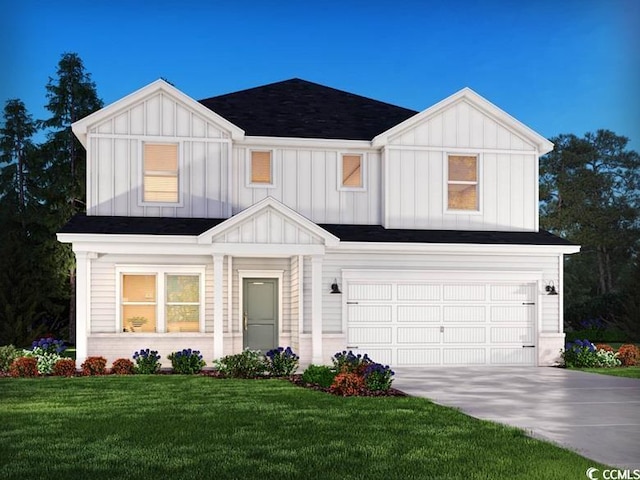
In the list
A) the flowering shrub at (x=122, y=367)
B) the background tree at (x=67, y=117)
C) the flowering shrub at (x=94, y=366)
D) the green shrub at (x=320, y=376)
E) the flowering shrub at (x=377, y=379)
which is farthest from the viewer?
the background tree at (x=67, y=117)

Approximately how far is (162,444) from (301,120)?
14987mm

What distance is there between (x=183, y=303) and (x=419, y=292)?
605cm

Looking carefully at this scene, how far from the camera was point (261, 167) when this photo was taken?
69.2 feet

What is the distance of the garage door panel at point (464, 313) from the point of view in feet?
66.7

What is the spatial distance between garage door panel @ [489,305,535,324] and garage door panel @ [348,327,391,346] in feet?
9.68

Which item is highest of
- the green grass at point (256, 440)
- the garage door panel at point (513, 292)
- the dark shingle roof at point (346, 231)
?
the dark shingle roof at point (346, 231)

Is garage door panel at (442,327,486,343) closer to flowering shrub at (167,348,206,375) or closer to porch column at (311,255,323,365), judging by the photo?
porch column at (311,255,323,365)

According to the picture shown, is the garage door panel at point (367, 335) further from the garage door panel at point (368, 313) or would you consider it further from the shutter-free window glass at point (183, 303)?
the shutter-free window glass at point (183, 303)

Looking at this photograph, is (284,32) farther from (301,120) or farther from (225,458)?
(301,120)

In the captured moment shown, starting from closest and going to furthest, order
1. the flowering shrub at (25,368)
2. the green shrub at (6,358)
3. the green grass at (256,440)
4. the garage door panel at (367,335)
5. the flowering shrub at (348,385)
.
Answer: the green grass at (256,440) < the flowering shrub at (348,385) < the flowering shrub at (25,368) < the green shrub at (6,358) < the garage door panel at (367,335)

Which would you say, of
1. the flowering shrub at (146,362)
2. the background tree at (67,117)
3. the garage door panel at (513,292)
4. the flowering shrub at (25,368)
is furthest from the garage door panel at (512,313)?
the background tree at (67,117)

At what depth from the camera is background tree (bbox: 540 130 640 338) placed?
45.4 metres

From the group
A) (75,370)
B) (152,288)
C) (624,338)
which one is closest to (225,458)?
(75,370)

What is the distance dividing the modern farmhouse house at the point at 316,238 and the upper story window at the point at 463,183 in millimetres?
41
